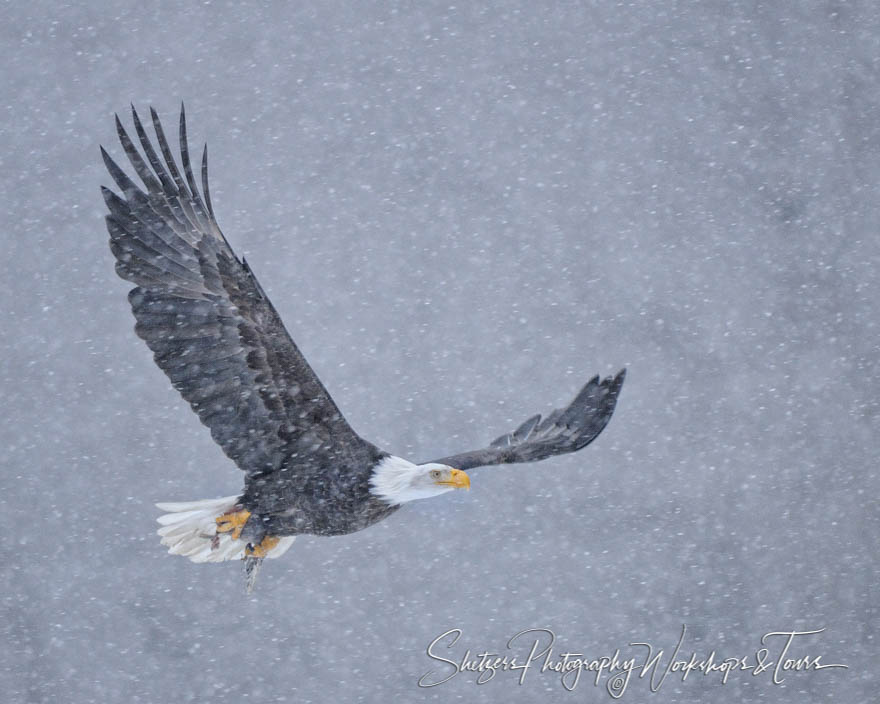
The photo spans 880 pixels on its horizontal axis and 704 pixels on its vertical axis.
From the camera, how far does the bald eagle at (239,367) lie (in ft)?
18.7

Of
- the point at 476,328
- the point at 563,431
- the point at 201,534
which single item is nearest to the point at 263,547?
the point at 201,534

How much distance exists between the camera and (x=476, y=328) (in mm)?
12227

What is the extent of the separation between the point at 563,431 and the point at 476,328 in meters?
5.68

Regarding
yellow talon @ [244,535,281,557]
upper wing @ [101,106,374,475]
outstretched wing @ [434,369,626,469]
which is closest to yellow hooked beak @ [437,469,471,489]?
outstretched wing @ [434,369,626,469]

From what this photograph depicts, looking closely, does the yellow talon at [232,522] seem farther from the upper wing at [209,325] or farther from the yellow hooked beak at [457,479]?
the yellow hooked beak at [457,479]

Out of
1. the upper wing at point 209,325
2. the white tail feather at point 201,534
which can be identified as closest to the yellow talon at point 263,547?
the white tail feather at point 201,534

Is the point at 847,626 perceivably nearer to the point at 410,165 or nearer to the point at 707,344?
the point at 707,344

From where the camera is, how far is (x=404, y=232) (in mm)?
12414

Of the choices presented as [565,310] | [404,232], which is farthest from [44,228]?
[565,310]

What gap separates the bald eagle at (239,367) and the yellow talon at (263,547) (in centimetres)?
27

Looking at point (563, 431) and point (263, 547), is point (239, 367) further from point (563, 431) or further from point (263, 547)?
point (563, 431)

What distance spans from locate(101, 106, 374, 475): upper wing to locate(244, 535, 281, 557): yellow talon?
653 mm

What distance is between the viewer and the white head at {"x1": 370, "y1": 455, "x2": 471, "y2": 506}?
5.83 meters

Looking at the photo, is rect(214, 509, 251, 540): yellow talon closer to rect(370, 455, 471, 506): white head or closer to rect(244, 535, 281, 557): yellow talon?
rect(244, 535, 281, 557): yellow talon
